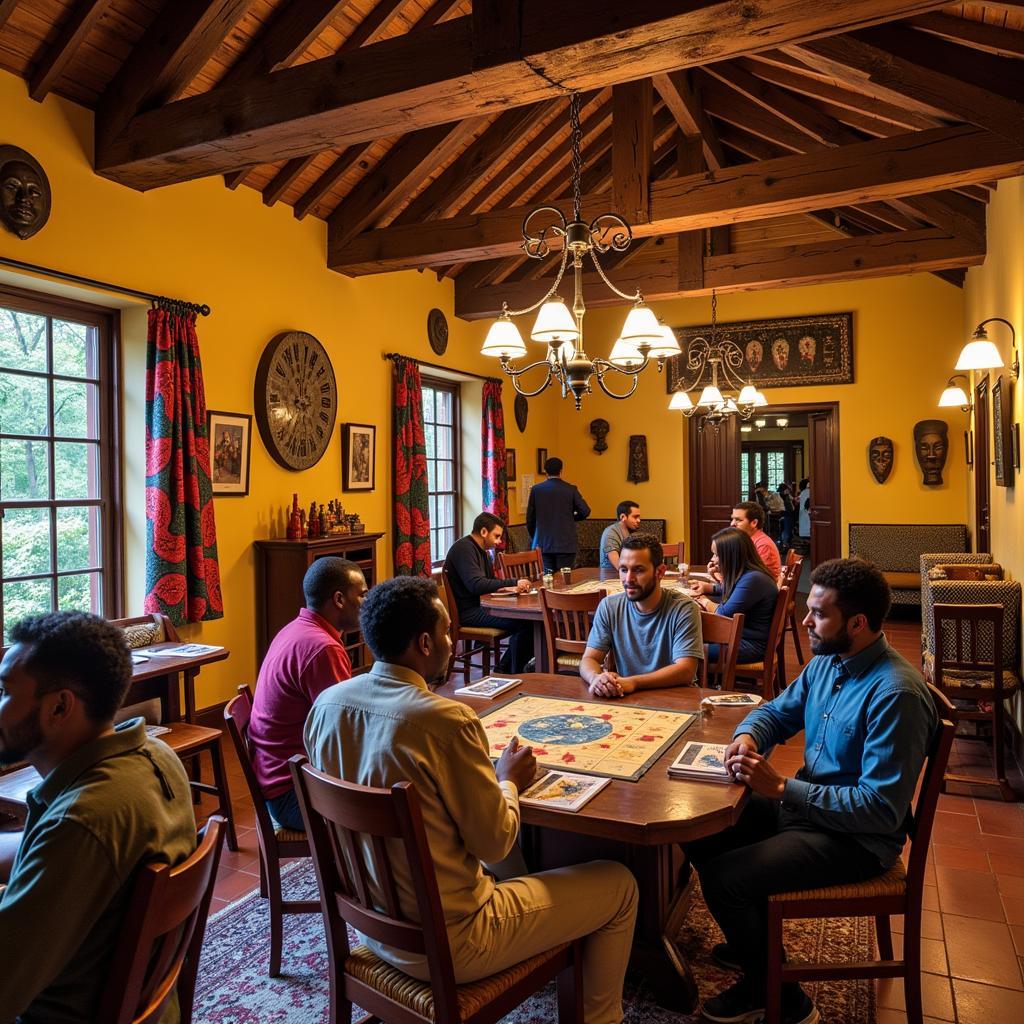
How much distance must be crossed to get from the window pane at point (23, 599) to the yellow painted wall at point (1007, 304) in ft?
16.1

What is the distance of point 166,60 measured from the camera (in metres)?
3.78

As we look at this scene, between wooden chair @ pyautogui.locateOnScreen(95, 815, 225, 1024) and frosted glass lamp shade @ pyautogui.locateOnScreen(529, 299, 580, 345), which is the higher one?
frosted glass lamp shade @ pyautogui.locateOnScreen(529, 299, 580, 345)

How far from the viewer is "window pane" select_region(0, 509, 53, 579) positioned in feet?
12.5

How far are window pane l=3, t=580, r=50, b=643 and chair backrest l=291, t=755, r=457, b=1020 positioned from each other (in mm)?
2722

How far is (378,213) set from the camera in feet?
19.0

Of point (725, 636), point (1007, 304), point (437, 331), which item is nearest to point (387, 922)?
point (725, 636)

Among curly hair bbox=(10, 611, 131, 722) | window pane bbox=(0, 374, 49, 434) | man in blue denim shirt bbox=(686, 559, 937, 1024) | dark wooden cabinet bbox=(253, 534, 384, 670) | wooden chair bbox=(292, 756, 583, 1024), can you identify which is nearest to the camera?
curly hair bbox=(10, 611, 131, 722)

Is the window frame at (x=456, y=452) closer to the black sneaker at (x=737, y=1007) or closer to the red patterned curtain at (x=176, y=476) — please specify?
the red patterned curtain at (x=176, y=476)

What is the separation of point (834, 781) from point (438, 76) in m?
2.87

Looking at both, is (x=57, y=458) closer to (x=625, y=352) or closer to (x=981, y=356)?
(x=625, y=352)

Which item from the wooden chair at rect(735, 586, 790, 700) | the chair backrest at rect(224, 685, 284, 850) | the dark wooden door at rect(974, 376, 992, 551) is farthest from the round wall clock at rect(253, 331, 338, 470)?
the dark wooden door at rect(974, 376, 992, 551)

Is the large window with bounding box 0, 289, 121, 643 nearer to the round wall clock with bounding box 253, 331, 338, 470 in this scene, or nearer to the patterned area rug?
the round wall clock with bounding box 253, 331, 338, 470

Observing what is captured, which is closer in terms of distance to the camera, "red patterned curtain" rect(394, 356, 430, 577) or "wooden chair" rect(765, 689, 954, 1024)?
"wooden chair" rect(765, 689, 954, 1024)

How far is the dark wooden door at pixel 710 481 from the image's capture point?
30.6 ft
